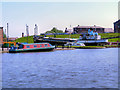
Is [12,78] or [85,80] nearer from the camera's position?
[85,80]

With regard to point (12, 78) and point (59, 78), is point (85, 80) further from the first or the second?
point (12, 78)

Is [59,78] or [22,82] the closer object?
[22,82]

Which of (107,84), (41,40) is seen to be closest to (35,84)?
(107,84)

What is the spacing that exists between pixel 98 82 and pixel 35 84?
5.15m

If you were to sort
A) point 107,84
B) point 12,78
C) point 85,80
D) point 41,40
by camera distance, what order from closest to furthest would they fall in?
point 107,84 → point 85,80 → point 12,78 → point 41,40

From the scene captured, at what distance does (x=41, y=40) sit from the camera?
382ft

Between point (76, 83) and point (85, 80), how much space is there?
1514 mm

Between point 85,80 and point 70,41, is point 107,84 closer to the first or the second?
point 85,80

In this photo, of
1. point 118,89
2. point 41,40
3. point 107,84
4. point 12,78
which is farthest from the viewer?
point 41,40

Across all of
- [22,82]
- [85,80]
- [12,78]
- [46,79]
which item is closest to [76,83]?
[85,80]

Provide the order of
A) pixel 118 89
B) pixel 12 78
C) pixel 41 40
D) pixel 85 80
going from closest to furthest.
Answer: pixel 118 89
pixel 85 80
pixel 12 78
pixel 41 40

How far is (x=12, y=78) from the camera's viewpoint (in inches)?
880

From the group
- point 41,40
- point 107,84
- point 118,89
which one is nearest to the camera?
point 118,89

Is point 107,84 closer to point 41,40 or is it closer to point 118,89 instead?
point 118,89
